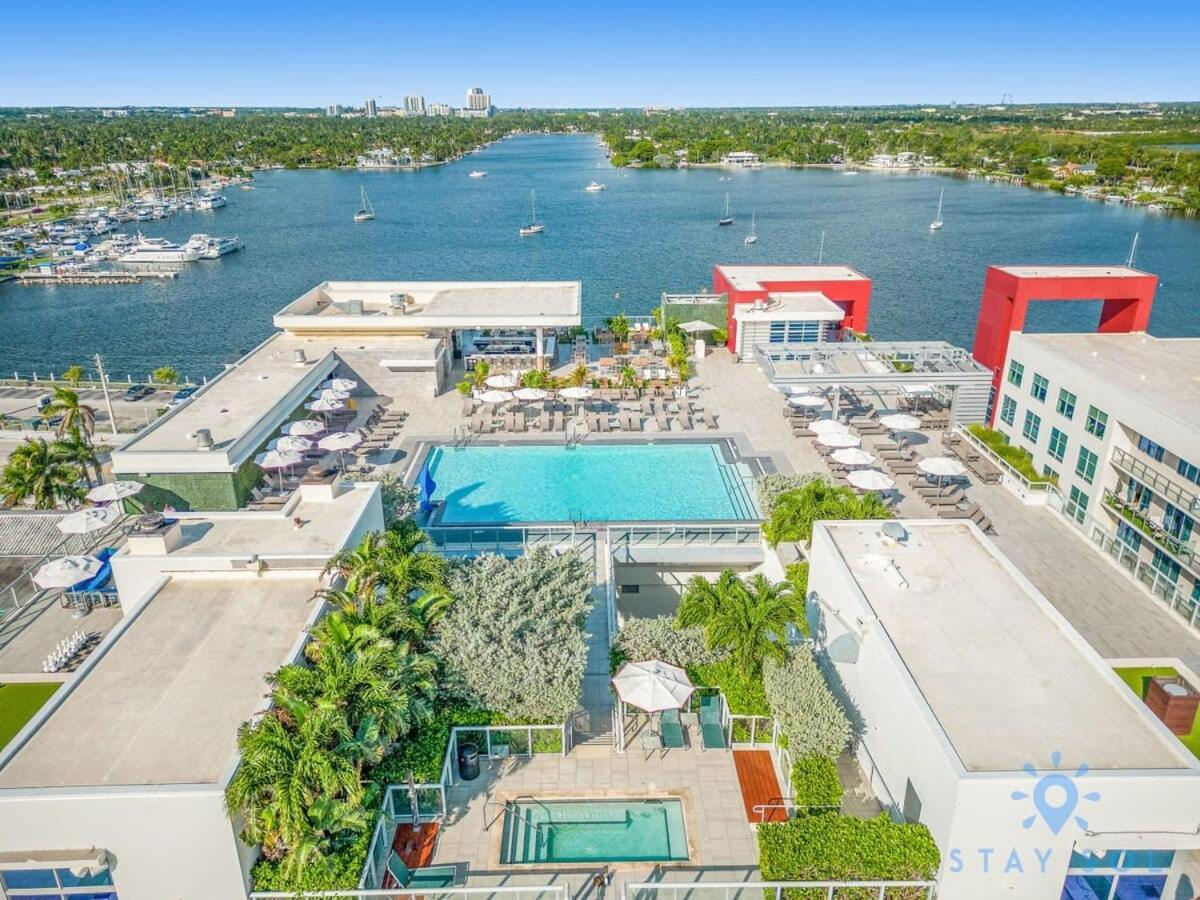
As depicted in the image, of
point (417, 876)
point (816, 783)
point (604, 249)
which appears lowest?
point (604, 249)

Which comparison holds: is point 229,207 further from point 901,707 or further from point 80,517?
point 901,707

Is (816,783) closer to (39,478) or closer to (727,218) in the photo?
(39,478)

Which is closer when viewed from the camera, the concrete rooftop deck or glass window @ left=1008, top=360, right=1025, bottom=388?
the concrete rooftop deck

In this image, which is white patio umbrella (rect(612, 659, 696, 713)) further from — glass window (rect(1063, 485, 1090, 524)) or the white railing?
glass window (rect(1063, 485, 1090, 524))

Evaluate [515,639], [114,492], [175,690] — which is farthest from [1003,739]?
[114,492]

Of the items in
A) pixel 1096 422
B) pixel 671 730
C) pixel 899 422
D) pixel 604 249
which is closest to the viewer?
pixel 671 730

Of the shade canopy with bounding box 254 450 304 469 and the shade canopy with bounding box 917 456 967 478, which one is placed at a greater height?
the shade canopy with bounding box 254 450 304 469

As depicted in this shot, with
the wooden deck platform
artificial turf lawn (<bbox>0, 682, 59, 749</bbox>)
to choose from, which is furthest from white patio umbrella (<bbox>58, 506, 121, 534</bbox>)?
the wooden deck platform
